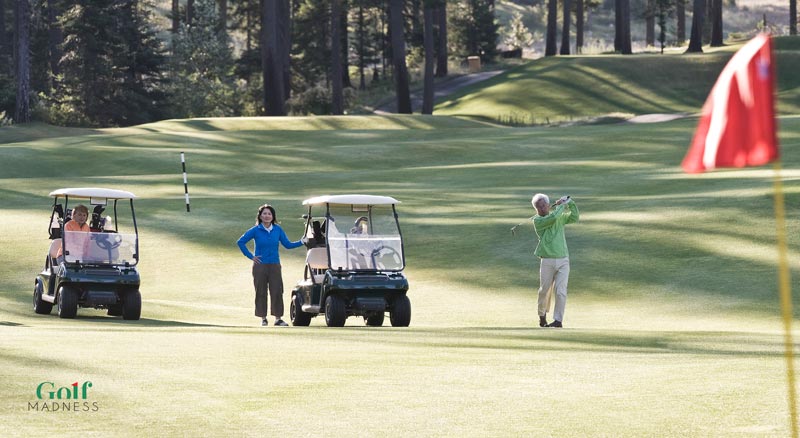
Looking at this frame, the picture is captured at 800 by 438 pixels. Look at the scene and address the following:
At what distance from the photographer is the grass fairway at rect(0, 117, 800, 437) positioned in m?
9.18

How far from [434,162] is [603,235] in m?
17.8

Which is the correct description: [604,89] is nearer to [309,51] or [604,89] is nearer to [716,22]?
[716,22]

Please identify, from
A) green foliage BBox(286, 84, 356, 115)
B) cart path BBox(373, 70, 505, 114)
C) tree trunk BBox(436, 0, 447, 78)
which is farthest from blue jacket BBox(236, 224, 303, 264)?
tree trunk BBox(436, 0, 447, 78)

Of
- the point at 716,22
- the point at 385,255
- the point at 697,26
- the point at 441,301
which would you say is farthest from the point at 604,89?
the point at 385,255

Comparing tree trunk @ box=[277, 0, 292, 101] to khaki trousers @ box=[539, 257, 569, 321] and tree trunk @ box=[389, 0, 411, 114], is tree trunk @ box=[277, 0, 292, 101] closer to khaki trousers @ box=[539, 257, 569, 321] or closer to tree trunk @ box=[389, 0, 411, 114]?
tree trunk @ box=[389, 0, 411, 114]

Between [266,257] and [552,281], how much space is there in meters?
3.85

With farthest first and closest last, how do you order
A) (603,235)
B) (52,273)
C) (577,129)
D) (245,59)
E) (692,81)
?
(245,59)
(692,81)
(577,129)
(603,235)
(52,273)

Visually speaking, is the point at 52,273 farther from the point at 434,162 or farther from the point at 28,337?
the point at 434,162

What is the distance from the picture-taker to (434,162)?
41.9 metres

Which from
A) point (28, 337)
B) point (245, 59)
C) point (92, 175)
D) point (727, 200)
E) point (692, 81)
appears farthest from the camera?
point (245, 59)

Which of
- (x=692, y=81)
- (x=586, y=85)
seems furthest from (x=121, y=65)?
(x=692, y=81)

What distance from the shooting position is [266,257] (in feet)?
61.1

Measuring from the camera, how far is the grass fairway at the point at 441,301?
918 cm

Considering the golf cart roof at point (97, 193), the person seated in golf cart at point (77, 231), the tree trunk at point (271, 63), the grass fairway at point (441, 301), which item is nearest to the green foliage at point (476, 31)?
the tree trunk at point (271, 63)
